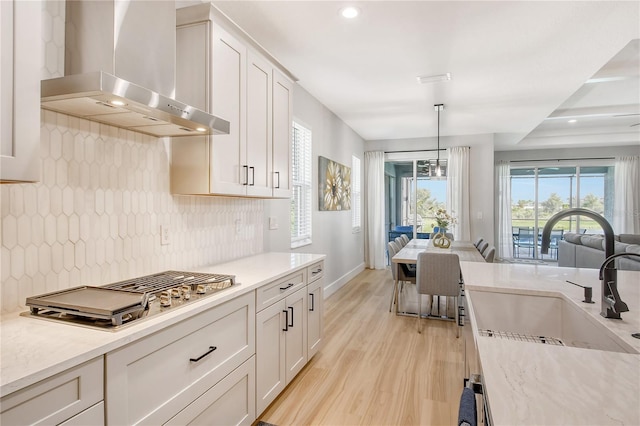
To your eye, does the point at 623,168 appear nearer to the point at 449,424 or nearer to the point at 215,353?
the point at 449,424

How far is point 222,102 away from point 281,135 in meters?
0.78

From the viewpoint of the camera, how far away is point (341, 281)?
5.56m

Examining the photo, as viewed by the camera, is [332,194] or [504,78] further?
[332,194]

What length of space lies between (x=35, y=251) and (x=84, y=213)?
0.86 ft

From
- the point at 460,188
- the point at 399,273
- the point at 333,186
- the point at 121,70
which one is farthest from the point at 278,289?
the point at 460,188

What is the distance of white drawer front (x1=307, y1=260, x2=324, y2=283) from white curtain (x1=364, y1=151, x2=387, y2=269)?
4.22 meters

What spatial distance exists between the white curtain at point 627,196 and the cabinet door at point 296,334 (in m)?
8.26

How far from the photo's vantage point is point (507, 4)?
2.35 meters

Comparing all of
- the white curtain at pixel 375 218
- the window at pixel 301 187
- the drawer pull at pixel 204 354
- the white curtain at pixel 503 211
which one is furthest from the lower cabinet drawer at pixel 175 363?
the white curtain at pixel 503 211

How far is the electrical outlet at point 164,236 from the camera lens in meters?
2.11

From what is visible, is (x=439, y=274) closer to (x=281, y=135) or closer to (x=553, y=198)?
(x=281, y=135)

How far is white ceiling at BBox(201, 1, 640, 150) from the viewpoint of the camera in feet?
8.00

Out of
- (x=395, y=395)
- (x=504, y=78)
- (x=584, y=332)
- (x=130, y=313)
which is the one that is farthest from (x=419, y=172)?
(x=130, y=313)

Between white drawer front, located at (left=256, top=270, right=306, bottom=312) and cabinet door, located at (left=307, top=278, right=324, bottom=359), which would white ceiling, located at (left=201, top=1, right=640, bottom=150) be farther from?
cabinet door, located at (left=307, top=278, right=324, bottom=359)
